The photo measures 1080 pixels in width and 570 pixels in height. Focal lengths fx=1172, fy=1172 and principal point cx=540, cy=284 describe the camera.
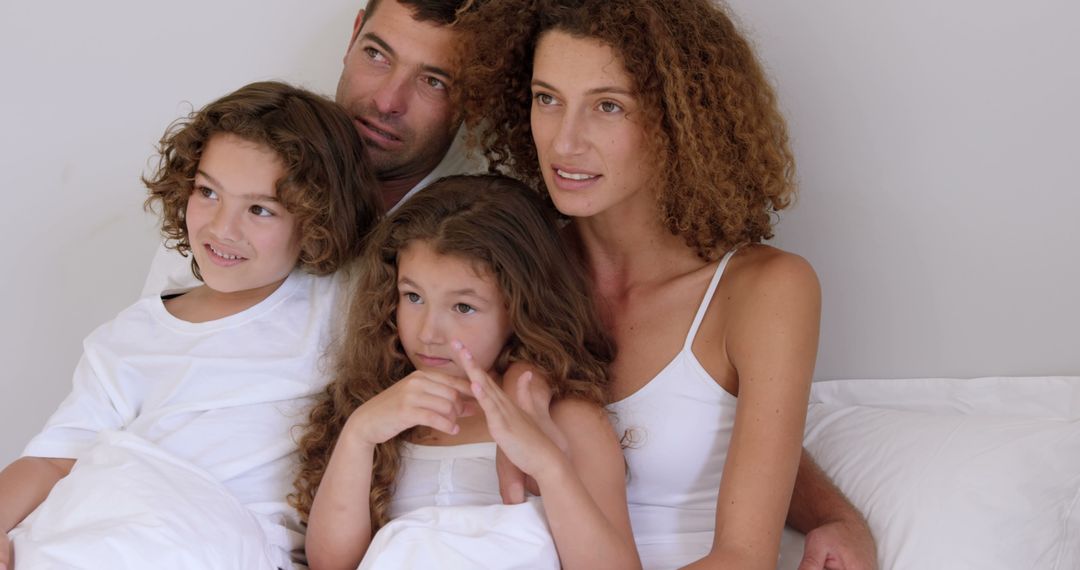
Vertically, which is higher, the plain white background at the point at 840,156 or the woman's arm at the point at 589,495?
the plain white background at the point at 840,156

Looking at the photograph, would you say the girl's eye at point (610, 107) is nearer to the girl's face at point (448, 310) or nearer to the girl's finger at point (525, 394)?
the girl's face at point (448, 310)

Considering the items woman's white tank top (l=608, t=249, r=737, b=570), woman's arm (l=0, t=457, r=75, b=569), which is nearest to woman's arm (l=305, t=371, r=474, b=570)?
woman's white tank top (l=608, t=249, r=737, b=570)

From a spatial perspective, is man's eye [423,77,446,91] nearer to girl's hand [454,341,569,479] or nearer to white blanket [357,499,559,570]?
girl's hand [454,341,569,479]

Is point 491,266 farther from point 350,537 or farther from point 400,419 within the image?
point 350,537

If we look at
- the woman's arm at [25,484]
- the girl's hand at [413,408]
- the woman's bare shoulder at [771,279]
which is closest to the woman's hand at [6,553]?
the woman's arm at [25,484]

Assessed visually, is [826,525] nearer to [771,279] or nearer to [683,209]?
[771,279]

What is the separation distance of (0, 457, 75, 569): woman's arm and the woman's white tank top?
3.43ft

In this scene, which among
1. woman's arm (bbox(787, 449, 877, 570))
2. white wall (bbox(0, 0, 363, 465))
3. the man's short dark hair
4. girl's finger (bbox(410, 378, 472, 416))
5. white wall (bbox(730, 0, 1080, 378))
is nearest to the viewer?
girl's finger (bbox(410, 378, 472, 416))

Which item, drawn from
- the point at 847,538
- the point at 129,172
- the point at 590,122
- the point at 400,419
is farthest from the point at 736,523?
the point at 129,172

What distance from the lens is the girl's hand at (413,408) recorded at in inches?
72.7

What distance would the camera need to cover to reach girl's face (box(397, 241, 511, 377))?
2006 mm

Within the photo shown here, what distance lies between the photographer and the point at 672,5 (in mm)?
2086

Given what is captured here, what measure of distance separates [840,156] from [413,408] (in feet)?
3.62

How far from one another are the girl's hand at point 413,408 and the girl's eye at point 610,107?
1.80 feet
